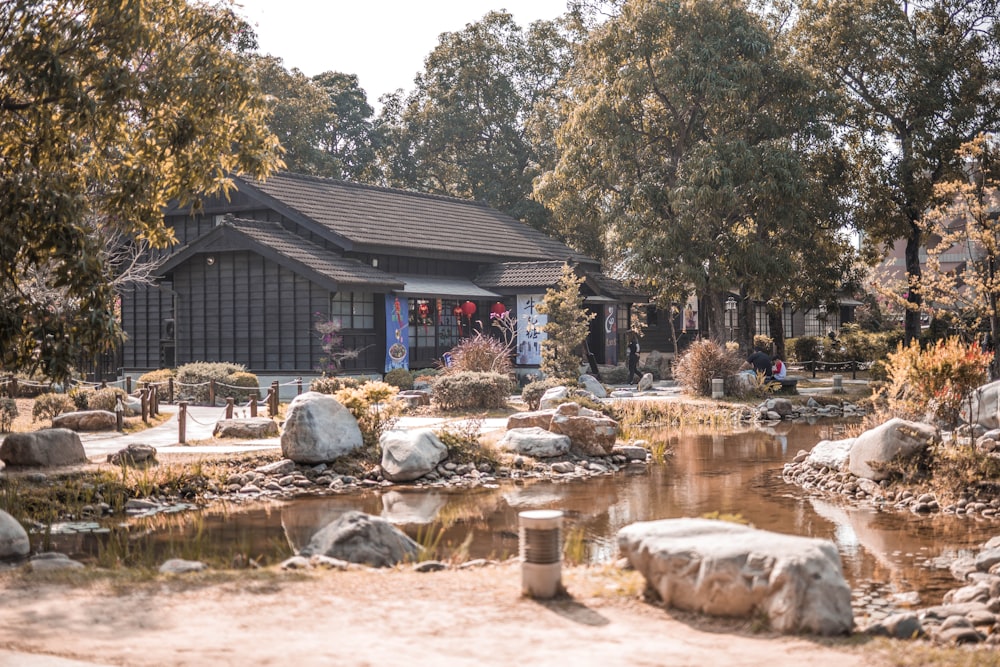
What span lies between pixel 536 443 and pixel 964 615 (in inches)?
403

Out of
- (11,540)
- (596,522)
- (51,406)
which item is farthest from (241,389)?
(11,540)

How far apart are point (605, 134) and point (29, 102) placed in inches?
851

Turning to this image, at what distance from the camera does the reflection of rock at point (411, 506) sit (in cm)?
1276

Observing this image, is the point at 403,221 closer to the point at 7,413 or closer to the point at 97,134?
the point at 7,413

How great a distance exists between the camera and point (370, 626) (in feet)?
21.9

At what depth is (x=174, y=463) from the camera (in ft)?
49.0

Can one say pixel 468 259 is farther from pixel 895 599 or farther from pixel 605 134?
pixel 895 599

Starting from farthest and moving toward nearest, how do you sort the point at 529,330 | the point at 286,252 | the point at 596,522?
the point at 529,330 → the point at 286,252 → the point at 596,522

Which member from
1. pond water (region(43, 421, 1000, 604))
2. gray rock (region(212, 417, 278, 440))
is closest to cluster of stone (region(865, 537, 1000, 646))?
pond water (region(43, 421, 1000, 604))

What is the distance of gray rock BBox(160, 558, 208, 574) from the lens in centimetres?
864

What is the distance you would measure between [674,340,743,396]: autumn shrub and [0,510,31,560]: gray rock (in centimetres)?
1941

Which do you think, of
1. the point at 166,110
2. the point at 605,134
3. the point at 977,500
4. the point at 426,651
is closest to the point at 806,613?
the point at 426,651

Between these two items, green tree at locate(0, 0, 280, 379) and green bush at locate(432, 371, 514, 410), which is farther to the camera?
green bush at locate(432, 371, 514, 410)

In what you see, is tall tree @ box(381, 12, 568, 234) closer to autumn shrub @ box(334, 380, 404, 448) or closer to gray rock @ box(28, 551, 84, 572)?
autumn shrub @ box(334, 380, 404, 448)
